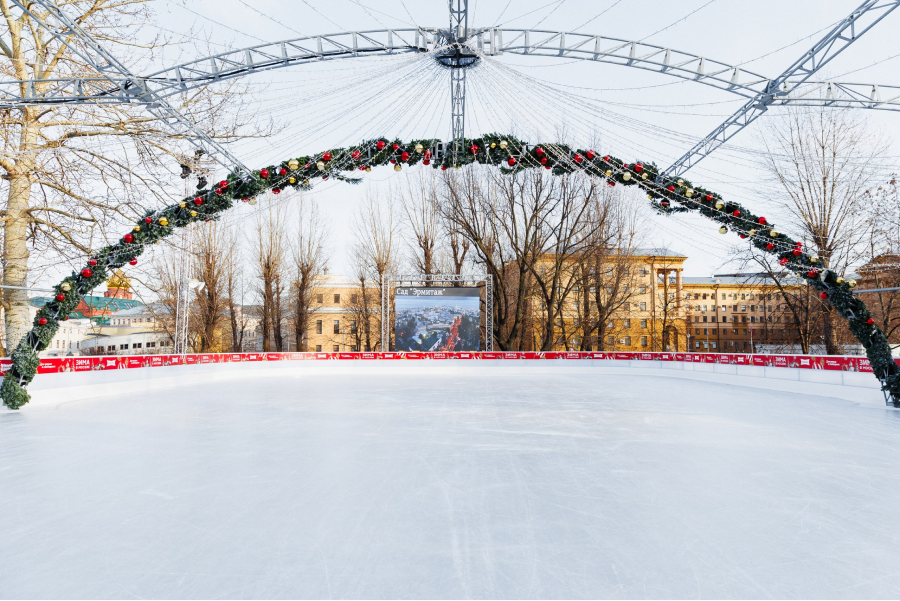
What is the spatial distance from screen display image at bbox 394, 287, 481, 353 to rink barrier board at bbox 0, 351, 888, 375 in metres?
0.81

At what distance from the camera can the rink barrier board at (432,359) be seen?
12.6 meters

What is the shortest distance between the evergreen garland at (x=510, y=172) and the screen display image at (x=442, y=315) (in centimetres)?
1023

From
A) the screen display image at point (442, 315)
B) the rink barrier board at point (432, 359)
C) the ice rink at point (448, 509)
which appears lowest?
the ice rink at point (448, 509)

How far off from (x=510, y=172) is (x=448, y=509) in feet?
27.6

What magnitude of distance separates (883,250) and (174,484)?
26639 millimetres

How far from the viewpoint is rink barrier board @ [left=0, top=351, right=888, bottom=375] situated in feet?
41.4

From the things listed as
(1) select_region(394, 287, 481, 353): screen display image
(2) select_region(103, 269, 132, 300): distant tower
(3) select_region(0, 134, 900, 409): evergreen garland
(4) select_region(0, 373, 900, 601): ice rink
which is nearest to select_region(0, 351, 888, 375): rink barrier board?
(1) select_region(394, 287, 481, 353): screen display image

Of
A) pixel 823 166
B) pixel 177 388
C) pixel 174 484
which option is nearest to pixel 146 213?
pixel 177 388

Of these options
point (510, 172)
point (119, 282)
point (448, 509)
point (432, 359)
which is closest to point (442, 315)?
point (432, 359)

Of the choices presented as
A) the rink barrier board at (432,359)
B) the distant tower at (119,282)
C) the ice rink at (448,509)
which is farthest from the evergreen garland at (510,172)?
the ice rink at (448,509)

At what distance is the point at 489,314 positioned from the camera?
76.1 ft

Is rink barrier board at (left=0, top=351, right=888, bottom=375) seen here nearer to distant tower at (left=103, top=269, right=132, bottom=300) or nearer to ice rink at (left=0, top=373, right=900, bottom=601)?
distant tower at (left=103, top=269, right=132, bottom=300)

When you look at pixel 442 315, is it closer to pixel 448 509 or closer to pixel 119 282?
pixel 119 282

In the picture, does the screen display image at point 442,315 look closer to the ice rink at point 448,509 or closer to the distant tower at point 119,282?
the distant tower at point 119,282
